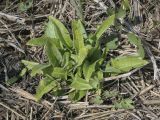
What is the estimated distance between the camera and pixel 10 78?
7.02ft

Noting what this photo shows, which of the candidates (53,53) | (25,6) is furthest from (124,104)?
(25,6)

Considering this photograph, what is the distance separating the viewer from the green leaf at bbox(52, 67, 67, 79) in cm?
204

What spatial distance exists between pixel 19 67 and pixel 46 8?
460 millimetres

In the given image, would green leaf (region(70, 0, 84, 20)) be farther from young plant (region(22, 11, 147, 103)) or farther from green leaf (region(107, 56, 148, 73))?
green leaf (region(107, 56, 148, 73))

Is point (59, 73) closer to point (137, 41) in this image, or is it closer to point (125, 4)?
Answer: point (137, 41)

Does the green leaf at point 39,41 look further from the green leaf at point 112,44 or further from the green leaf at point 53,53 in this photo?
the green leaf at point 112,44

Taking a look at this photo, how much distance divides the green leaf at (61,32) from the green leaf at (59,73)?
0.16 metres

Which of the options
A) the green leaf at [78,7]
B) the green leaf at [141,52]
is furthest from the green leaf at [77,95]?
the green leaf at [78,7]

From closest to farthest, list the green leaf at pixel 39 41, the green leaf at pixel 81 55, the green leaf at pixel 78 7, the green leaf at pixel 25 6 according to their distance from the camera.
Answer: the green leaf at pixel 81 55 → the green leaf at pixel 39 41 → the green leaf at pixel 78 7 → the green leaf at pixel 25 6

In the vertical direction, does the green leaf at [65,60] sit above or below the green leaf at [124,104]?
above

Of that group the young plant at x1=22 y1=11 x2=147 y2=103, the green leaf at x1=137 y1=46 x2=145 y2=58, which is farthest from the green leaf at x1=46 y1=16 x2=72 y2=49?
the green leaf at x1=137 y1=46 x2=145 y2=58

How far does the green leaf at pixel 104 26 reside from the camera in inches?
80.8

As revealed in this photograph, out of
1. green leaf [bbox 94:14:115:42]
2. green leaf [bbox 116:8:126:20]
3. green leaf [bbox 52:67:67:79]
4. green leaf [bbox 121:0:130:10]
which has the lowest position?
green leaf [bbox 52:67:67:79]

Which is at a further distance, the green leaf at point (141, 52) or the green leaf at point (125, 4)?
the green leaf at point (125, 4)
